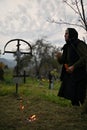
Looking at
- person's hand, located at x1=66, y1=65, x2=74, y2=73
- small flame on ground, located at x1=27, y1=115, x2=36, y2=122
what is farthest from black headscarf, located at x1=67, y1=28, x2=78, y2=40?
small flame on ground, located at x1=27, y1=115, x2=36, y2=122

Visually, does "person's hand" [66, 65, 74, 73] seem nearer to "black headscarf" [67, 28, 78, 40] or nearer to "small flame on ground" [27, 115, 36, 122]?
"black headscarf" [67, 28, 78, 40]

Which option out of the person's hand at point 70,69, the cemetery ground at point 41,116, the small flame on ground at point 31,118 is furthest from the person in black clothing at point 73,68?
the small flame on ground at point 31,118

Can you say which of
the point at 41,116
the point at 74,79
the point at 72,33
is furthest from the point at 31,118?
the point at 72,33

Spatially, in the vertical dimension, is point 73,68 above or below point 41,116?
above

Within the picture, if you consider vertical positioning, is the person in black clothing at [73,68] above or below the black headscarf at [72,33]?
below

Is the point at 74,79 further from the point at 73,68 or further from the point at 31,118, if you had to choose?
the point at 31,118

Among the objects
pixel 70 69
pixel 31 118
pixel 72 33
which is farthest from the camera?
pixel 72 33

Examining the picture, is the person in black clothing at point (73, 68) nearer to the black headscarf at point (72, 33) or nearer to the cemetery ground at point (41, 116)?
the black headscarf at point (72, 33)

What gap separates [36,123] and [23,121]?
319 mm

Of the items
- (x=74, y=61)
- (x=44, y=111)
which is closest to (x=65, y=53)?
(x=74, y=61)

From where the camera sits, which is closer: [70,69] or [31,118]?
[31,118]

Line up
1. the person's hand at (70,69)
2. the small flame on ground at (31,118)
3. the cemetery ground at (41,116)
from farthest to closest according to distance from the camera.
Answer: the person's hand at (70,69) → the small flame on ground at (31,118) → the cemetery ground at (41,116)

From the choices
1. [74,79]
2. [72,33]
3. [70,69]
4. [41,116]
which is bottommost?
[41,116]

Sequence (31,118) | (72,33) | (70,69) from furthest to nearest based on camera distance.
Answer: (72,33) < (70,69) < (31,118)
